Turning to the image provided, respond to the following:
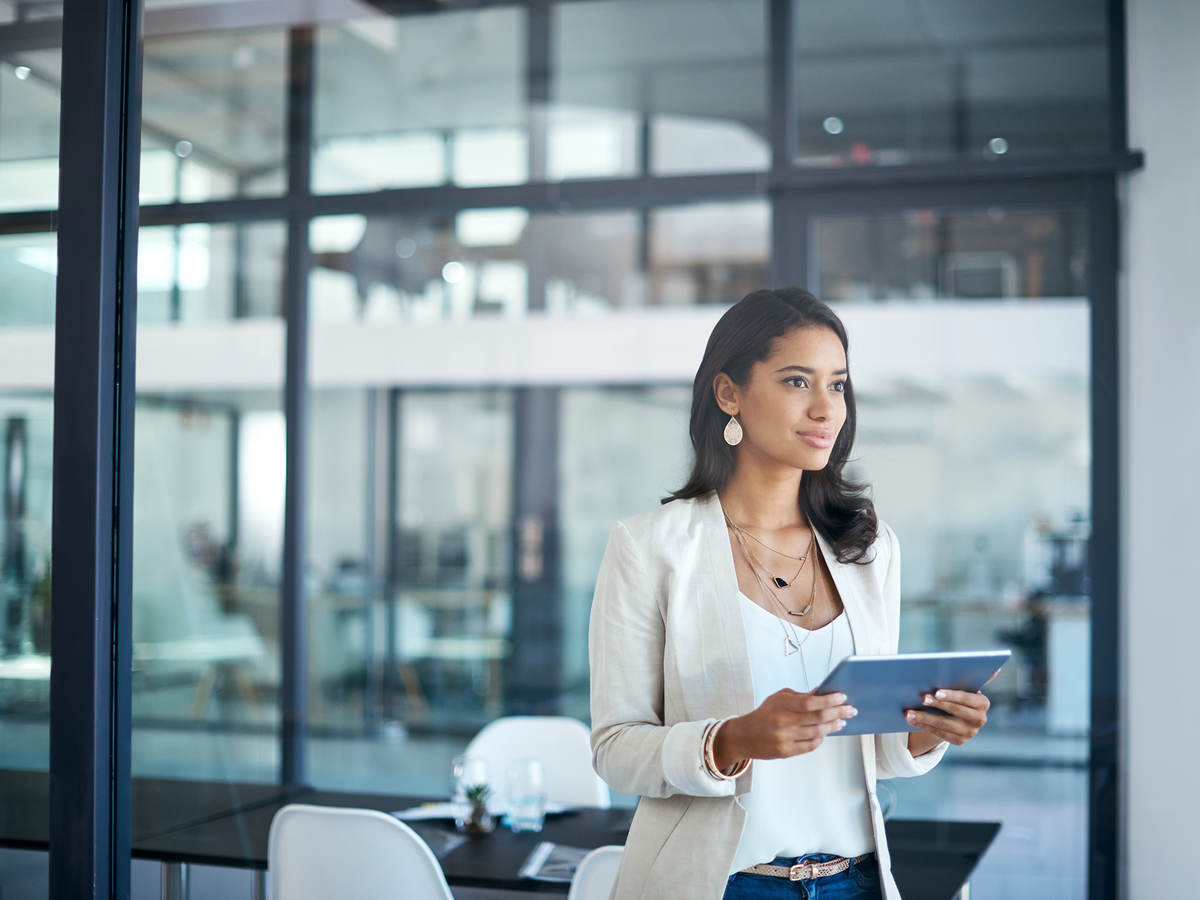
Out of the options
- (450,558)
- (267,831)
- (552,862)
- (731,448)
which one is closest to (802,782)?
(731,448)

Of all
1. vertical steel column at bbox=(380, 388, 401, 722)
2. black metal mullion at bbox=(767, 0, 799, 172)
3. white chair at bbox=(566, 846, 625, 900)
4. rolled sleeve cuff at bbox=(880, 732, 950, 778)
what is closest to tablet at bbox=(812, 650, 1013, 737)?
rolled sleeve cuff at bbox=(880, 732, 950, 778)

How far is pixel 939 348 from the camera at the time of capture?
3971 mm

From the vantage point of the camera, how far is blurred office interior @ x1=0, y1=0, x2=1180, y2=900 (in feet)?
8.71

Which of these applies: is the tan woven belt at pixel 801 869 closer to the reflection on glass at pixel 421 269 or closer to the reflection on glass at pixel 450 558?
the reflection on glass at pixel 450 558

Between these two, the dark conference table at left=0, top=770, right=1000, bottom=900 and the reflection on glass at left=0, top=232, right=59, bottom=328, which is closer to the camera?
the dark conference table at left=0, top=770, right=1000, bottom=900

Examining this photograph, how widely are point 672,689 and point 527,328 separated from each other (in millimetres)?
5200

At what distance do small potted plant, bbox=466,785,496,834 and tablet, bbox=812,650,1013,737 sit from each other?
5.31 ft

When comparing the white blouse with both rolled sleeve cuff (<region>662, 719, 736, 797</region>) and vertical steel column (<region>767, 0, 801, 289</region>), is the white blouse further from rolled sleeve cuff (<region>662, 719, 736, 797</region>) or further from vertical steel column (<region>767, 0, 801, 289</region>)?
vertical steel column (<region>767, 0, 801, 289</region>)

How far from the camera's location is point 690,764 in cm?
158

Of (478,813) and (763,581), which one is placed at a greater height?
(763,581)

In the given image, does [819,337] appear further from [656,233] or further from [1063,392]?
[656,233]

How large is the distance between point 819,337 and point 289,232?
2951mm

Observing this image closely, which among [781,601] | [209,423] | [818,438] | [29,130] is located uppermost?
[29,130]

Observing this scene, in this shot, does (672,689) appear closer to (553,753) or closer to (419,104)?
(553,753)
